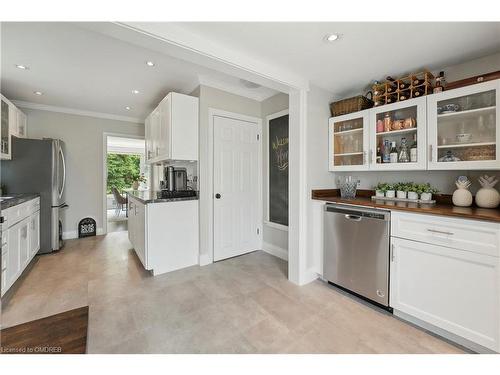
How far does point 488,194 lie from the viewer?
1713mm

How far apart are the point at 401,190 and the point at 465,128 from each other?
28.4 inches

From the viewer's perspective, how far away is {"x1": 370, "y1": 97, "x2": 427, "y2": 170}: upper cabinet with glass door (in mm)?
1968

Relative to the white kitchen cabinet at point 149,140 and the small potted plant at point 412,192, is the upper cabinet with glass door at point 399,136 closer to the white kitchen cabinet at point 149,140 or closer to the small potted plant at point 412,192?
the small potted plant at point 412,192

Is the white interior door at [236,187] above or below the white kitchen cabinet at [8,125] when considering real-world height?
below

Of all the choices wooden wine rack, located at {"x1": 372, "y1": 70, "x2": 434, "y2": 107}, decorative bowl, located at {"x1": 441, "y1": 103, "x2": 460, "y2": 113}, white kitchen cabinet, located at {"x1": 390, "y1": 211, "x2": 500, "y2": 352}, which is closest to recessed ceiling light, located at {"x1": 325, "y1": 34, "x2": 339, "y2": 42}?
wooden wine rack, located at {"x1": 372, "y1": 70, "x2": 434, "y2": 107}

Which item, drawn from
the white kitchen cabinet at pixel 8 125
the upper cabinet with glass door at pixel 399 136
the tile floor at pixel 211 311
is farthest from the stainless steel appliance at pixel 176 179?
the upper cabinet with glass door at pixel 399 136

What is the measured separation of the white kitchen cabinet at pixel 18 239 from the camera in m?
2.03

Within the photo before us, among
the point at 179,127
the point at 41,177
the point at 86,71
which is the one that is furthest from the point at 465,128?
the point at 41,177

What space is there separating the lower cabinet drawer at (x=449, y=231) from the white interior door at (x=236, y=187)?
6.31ft

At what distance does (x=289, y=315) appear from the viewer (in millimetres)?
1836

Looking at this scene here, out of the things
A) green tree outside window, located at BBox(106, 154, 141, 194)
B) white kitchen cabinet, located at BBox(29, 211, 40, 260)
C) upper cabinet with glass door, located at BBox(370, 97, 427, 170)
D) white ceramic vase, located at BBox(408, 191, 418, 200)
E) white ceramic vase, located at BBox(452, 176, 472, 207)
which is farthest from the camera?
green tree outside window, located at BBox(106, 154, 141, 194)

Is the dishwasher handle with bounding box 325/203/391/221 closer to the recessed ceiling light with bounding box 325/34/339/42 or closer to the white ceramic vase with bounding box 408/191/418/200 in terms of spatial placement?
the white ceramic vase with bounding box 408/191/418/200

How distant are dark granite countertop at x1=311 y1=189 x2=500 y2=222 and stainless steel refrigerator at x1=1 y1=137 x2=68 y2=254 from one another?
12.6 ft
